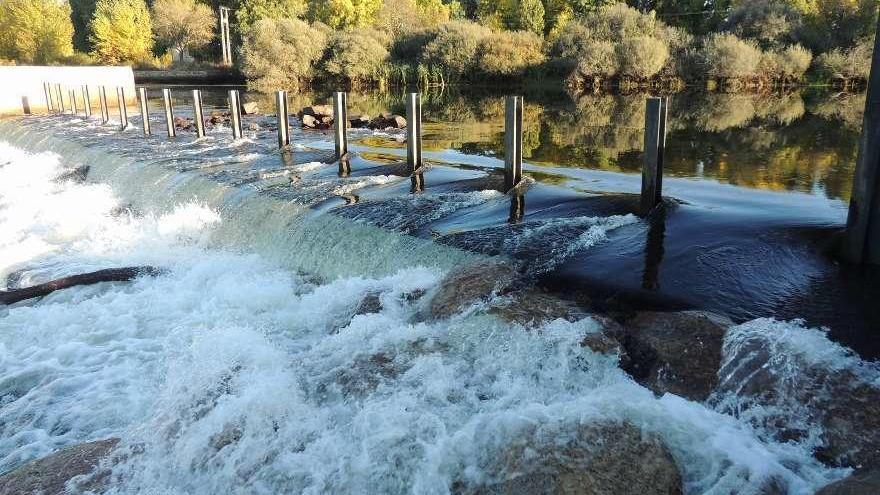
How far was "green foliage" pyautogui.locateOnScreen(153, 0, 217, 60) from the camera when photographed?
6538 centimetres

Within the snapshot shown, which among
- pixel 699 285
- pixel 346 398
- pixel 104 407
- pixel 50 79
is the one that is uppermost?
pixel 50 79

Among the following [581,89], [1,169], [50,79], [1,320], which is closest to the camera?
[1,320]

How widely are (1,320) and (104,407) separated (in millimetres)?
2865

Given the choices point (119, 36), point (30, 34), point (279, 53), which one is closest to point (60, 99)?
point (279, 53)

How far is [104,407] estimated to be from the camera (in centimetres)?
552

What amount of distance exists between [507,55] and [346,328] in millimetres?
41233

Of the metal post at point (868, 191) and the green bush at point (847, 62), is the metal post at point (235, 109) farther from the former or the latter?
the green bush at point (847, 62)

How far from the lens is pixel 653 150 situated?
24.7 ft

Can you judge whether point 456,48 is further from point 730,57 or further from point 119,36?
point 119,36

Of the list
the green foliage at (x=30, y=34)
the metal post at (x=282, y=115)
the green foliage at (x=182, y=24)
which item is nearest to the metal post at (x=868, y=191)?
the metal post at (x=282, y=115)

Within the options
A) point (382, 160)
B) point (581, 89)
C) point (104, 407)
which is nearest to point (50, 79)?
point (382, 160)

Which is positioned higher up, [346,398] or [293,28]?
[293,28]

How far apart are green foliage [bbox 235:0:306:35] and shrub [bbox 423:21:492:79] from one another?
21513 millimetres

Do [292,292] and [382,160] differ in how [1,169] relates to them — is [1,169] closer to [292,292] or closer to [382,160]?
[382,160]
